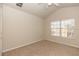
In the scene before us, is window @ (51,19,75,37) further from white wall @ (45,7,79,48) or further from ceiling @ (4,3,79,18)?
ceiling @ (4,3,79,18)

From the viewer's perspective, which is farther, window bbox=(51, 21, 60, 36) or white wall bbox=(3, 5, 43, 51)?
window bbox=(51, 21, 60, 36)

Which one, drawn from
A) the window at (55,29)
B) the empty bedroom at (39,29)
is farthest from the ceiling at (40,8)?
the window at (55,29)

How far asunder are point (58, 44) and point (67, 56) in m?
0.22

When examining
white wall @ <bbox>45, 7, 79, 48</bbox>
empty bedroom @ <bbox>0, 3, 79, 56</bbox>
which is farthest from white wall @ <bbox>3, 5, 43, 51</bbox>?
white wall @ <bbox>45, 7, 79, 48</bbox>

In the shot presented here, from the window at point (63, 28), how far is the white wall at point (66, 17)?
0.19 feet

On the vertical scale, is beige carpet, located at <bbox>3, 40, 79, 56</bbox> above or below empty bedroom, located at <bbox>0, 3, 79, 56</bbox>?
below

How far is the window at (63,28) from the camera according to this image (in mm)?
1653

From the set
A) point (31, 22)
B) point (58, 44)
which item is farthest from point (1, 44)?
point (58, 44)

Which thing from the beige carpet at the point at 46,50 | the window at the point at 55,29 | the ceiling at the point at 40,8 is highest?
the ceiling at the point at 40,8

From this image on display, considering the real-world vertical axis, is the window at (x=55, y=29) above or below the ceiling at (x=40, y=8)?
below

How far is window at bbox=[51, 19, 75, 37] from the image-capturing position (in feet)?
5.42

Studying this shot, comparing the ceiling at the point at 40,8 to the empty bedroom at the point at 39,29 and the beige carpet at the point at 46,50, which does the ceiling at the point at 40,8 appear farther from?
the beige carpet at the point at 46,50

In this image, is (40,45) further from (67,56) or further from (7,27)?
(7,27)

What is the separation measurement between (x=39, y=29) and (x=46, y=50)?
0.35 metres
